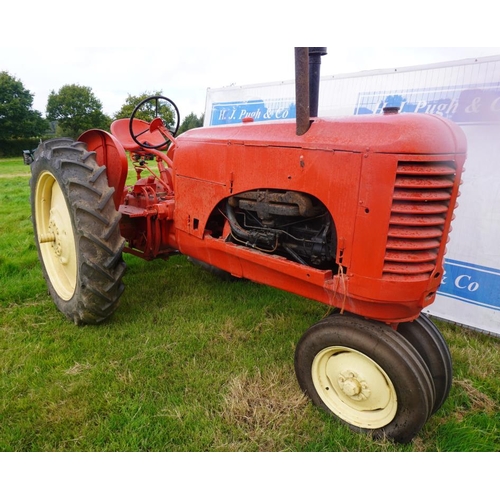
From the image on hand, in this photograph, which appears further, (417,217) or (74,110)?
(74,110)

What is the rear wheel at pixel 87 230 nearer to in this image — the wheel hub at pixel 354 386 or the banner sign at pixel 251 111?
the wheel hub at pixel 354 386

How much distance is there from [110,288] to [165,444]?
1.25 m

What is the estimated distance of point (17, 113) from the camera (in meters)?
35.8

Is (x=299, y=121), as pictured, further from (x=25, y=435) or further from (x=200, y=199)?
(x=25, y=435)

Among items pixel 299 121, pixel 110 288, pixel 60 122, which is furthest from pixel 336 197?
pixel 60 122

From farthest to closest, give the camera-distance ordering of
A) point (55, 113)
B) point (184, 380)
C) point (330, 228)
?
point (55, 113)
point (184, 380)
point (330, 228)

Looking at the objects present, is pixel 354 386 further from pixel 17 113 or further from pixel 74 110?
pixel 74 110

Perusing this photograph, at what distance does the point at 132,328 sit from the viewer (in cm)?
323

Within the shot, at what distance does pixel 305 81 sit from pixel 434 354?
1627mm

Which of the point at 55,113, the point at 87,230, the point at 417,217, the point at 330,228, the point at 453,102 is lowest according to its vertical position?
the point at 55,113

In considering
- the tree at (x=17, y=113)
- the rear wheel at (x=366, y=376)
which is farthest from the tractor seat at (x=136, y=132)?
the tree at (x=17, y=113)

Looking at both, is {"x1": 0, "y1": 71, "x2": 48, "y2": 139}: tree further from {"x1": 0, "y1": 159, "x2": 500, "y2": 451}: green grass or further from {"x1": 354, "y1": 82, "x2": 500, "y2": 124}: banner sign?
{"x1": 354, "y1": 82, "x2": 500, "y2": 124}: banner sign

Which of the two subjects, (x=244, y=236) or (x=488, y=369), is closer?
(x=244, y=236)

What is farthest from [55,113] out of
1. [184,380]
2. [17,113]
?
[184,380]
